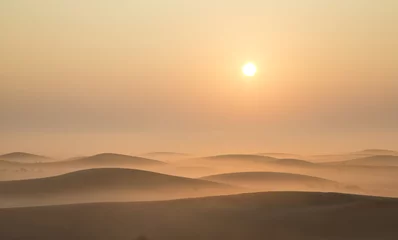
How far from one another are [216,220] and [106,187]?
16403 millimetres

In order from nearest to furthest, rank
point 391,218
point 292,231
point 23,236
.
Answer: point 23,236
point 292,231
point 391,218

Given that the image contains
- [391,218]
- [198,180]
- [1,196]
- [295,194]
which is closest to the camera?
[391,218]

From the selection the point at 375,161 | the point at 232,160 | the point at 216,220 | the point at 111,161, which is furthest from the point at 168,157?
the point at 216,220

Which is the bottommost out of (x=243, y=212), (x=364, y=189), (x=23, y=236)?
(x=23, y=236)

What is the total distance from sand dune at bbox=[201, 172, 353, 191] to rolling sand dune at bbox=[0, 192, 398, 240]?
15732 millimetres

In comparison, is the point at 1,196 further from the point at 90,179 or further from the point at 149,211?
the point at 149,211

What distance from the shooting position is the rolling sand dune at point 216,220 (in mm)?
17906

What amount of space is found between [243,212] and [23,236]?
899cm

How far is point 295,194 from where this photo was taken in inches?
985

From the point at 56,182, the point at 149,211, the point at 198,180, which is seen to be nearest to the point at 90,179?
the point at 56,182

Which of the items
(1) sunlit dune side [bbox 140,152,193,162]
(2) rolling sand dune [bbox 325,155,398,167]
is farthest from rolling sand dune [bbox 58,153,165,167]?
(2) rolling sand dune [bbox 325,155,398,167]

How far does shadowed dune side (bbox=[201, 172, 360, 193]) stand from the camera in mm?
39719

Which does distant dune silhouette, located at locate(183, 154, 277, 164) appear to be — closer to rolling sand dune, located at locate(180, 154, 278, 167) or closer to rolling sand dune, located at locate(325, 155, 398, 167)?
rolling sand dune, located at locate(180, 154, 278, 167)

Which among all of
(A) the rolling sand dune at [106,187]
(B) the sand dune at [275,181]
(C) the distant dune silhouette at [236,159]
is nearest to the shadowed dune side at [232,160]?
(C) the distant dune silhouette at [236,159]
